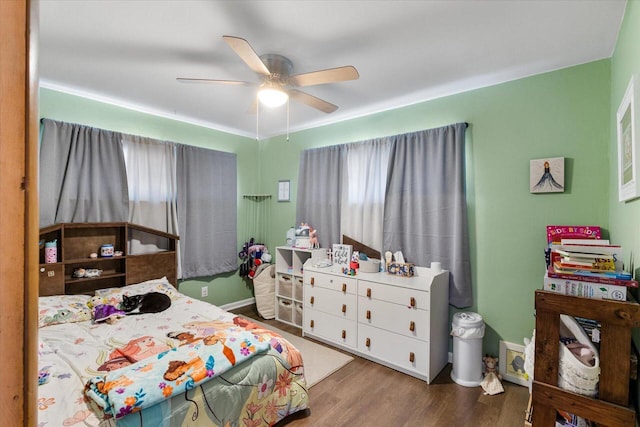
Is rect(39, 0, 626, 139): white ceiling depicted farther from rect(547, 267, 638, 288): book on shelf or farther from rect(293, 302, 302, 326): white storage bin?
rect(293, 302, 302, 326): white storage bin

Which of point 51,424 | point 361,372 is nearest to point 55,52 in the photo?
point 51,424

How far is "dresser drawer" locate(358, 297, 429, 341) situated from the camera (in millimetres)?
2570

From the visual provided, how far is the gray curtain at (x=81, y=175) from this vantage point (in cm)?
276

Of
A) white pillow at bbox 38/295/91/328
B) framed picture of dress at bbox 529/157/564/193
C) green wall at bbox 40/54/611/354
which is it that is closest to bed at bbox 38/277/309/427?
white pillow at bbox 38/295/91/328

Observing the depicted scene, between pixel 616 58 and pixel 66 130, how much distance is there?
14.7 feet

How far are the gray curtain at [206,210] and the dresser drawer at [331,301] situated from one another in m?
1.41

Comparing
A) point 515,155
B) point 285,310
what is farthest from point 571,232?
point 285,310

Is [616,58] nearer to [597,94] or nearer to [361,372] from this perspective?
[597,94]

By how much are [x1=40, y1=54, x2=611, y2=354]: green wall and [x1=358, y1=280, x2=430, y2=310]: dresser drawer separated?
1.88 feet

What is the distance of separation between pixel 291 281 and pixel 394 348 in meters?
1.53

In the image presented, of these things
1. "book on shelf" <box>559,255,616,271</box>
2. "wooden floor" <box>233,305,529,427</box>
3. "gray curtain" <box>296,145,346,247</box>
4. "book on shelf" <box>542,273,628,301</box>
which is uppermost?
"gray curtain" <box>296,145,346,247</box>

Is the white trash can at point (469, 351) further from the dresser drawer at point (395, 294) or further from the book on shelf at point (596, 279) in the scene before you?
the book on shelf at point (596, 279)

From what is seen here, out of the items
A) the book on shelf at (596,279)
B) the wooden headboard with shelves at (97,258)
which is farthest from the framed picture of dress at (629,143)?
the wooden headboard with shelves at (97,258)

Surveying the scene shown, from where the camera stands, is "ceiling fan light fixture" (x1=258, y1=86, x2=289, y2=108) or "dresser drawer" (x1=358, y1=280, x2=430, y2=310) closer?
"ceiling fan light fixture" (x1=258, y1=86, x2=289, y2=108)
